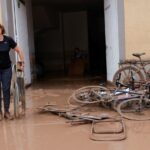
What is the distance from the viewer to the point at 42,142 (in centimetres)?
606

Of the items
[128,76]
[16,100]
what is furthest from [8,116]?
[128,76]

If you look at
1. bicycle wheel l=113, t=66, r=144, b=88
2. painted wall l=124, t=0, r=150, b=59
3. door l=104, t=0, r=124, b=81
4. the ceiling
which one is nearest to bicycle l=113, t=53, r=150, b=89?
bicycle wheel l=113, t=66, r=144, b=88

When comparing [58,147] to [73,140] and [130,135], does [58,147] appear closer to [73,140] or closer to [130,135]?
[73,140]

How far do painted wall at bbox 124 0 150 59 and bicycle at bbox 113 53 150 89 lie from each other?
1.14 feet

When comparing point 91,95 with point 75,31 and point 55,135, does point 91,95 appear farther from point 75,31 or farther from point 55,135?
point 75,31

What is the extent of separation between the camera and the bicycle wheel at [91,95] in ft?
26.5

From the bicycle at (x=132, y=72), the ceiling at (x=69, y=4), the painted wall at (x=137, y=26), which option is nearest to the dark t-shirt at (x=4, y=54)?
the bicycle at (x=132, y=72)

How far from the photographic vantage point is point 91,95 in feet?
27.2

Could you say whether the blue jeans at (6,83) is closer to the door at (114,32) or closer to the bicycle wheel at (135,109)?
the bicycle wheel at (135,109)

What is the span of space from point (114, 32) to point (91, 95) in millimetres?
3052

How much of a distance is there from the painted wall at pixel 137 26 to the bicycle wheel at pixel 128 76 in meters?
0.70

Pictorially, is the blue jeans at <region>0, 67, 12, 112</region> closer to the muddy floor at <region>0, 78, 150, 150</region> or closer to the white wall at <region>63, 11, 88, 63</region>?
the muddy floor at <region>0, 78, 150, 150</region>

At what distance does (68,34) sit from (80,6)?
1.30m

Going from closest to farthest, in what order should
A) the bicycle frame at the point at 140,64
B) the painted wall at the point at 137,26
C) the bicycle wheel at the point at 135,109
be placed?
the bicycle wheel at the point at 135,109 → the bicycle frame at the point at 140,64 → the painted wall at the point at 137,26
